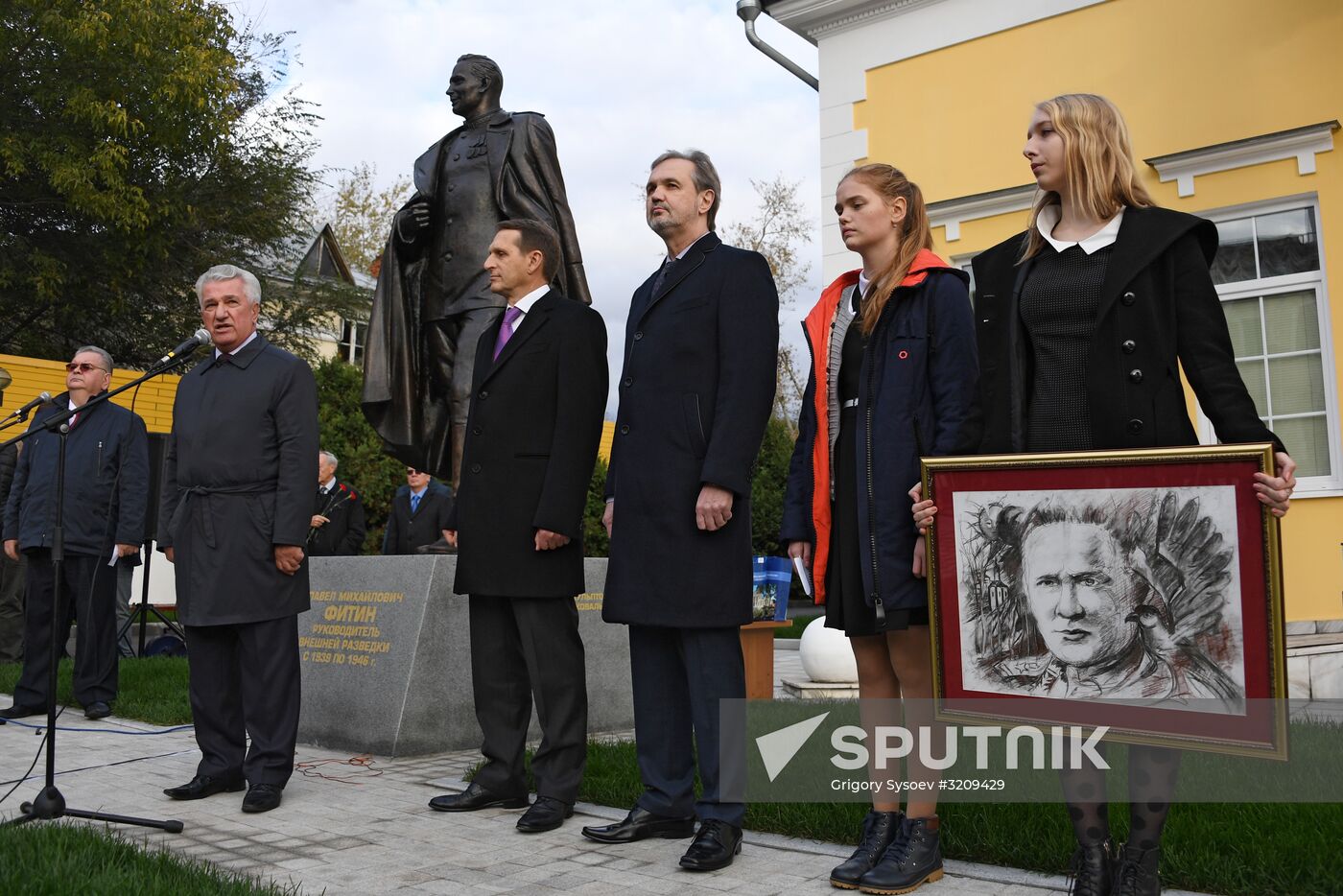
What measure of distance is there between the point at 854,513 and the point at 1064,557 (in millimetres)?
693

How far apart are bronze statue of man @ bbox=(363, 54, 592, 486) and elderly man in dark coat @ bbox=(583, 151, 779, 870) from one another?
2.09 meters

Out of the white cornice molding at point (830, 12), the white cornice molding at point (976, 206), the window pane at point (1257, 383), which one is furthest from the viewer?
the white cornice molding at point (830, 12)

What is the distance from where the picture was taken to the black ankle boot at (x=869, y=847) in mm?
3369

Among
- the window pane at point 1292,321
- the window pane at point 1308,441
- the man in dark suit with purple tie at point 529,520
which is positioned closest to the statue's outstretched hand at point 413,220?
the man in dark suit with purple tie at point 529,520

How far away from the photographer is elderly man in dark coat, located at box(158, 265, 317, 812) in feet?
16.0

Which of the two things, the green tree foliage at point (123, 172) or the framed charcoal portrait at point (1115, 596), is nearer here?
the framed charcoal portrait at point (1115, 596)

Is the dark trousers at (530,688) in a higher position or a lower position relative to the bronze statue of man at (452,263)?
lower

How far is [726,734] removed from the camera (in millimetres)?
3945

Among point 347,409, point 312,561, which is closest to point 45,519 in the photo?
point 312,561

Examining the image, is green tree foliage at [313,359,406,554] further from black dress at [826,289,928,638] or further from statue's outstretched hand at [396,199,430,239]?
black dress at [826,289,928,638]

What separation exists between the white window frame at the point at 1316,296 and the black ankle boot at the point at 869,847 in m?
6.29

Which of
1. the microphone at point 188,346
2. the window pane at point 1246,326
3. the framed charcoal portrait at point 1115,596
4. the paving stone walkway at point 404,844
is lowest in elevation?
the paving stone walkway at point 404,844

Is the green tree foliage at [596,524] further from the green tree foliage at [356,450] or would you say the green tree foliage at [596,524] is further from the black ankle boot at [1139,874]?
the black ankle boot at [1139,874]

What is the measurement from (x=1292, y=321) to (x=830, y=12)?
543 centimetres
